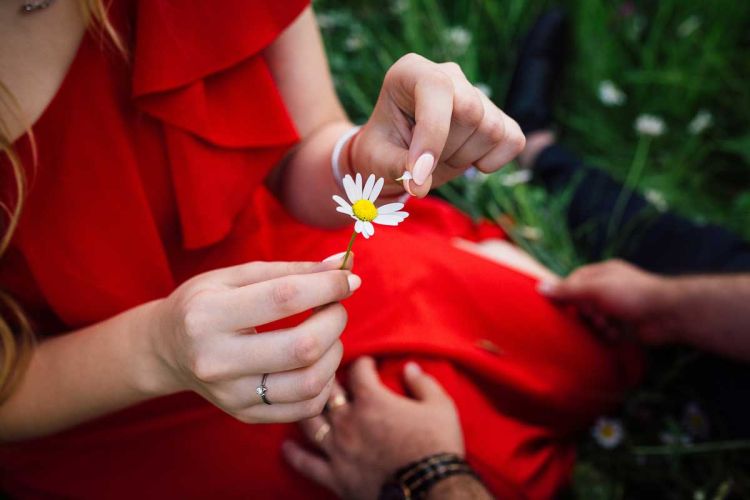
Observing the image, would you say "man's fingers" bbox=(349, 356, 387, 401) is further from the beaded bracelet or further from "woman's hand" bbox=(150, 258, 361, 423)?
"woman's hand" bbox=(150, 258, 361, 423)

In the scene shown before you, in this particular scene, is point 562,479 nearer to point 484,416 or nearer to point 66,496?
point 484,416

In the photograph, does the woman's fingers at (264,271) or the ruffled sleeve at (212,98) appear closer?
the woman's fingers at (264,271)

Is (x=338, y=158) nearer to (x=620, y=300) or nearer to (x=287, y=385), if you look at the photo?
(x=287, y=385)

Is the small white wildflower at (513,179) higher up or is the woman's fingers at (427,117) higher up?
the woman's fingers at (427,117)

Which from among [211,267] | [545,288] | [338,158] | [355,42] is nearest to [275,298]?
[338,158]

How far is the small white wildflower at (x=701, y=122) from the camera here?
155 cm

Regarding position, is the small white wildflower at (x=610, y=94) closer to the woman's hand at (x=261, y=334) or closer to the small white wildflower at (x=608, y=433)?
the small white wildflower at (x=608, y=433)

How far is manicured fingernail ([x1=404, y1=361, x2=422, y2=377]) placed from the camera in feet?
2.92

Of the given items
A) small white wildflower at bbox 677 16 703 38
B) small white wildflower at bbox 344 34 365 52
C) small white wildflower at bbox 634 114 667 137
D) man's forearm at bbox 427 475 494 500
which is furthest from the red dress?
small white wildflower at bbox 677 16 703 38

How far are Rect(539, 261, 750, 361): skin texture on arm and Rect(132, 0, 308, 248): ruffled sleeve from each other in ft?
2.04

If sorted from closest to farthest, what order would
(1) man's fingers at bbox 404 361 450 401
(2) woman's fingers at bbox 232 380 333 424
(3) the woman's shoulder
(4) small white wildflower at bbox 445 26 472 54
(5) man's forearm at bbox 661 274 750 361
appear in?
(2) woman's fingers at bbox 232 380 333 424, (3) the woman's shoulder, (1) man's fingers at bbox 404 361 450 401, (5) man's forearm at bbox 661 274 750 361, (4) small white wildflower at bbox 445 26 472 54

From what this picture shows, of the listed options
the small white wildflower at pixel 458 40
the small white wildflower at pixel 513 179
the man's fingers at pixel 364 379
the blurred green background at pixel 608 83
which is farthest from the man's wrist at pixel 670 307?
the small white wildflower at pixel 458 40

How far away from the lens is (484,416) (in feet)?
3.06

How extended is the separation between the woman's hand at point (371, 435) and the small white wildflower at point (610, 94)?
1153 mm
